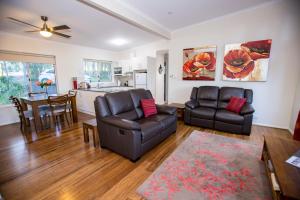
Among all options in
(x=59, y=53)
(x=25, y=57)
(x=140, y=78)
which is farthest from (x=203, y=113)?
(x=25, y=57)

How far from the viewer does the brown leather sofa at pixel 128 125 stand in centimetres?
214

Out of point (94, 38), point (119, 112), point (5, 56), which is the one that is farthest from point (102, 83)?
point (119, 112)

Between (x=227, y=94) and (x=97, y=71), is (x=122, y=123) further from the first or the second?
(x=97, y=71)

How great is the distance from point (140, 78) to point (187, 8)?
3062 millimetres

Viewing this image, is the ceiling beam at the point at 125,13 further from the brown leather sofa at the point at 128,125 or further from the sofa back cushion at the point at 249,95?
the sofa back cushion at the point at 249,95

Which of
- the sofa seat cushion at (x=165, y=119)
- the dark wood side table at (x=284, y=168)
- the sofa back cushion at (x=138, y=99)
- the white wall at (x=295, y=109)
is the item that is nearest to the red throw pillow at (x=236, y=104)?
the white wall at (x=295, y=109)

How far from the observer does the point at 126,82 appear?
679cm

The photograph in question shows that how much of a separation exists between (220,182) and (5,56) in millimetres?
5616

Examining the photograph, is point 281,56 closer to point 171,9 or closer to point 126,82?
point 171,9

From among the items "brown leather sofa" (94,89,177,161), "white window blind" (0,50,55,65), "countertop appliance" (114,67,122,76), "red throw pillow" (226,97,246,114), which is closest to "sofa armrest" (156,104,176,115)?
→ "brown leather sofa" (94,89,177,161)

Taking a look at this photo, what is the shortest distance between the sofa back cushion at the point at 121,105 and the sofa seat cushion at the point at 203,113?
158cm

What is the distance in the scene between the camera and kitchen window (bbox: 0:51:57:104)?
12.9 ft

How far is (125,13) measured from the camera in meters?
2.94

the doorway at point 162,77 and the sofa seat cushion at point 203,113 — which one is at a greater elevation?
the doorway at point 162,77
